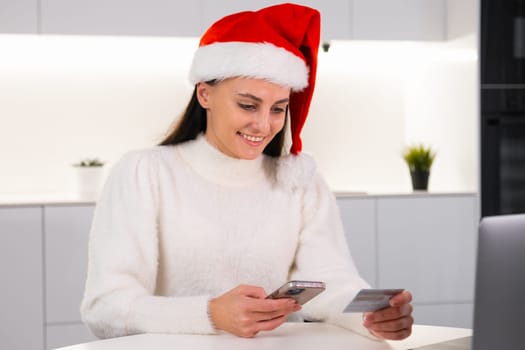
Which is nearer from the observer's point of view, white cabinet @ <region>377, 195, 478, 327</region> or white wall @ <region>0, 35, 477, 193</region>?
white cabinet @ <region>377, 195, 478, 327</region>

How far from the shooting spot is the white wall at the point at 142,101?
431 cm

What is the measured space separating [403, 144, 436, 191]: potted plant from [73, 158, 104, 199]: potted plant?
1.51 m

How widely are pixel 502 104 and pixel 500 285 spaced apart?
3167 millimetres

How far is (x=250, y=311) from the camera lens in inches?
71.8

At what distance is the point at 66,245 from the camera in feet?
12.6

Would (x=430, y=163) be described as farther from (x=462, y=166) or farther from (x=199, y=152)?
(x=199, y=152)

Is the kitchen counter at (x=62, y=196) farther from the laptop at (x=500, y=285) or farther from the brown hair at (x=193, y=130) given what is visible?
the laptop at (x=500, y=285)

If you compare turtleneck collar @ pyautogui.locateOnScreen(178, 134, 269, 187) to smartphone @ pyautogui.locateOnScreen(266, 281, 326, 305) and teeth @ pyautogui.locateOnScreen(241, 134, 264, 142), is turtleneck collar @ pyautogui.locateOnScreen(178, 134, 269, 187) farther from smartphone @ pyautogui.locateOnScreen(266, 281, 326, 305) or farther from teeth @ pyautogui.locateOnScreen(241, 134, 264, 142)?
smartphone @ pyautogui.locateOnScreen(266, 281, 326, 305)

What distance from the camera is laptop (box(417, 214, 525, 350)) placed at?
46.0 inches

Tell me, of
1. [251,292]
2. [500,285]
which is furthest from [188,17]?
[500,285]

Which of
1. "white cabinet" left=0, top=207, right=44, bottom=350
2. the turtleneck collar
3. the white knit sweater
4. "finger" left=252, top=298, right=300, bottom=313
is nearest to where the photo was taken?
"finger" left=252, top=298, right=300, bottom=313

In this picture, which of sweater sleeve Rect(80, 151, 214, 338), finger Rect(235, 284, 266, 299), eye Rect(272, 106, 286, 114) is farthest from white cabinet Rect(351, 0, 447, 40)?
finger Rect(235, 284, 266, 299)

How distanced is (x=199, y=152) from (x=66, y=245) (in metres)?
1.67

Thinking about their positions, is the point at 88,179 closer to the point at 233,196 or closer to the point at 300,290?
the point at 233,196
